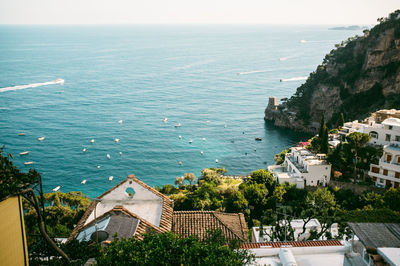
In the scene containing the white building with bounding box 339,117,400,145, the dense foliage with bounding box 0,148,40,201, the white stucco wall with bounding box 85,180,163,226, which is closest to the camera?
the dense foliage with bounding box 0,148,40,201

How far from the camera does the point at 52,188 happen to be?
2335 inches

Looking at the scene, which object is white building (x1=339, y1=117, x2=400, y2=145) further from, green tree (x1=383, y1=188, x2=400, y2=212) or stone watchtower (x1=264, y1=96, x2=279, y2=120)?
stone watchtower (x1=264, y1=96, x2=279, y2=120)

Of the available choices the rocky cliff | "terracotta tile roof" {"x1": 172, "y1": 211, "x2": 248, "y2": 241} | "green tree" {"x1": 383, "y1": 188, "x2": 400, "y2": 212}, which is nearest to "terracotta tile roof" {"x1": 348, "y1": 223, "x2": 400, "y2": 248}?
"terracotta tile roof" {"x1": 172, "y1": 211, "x2": 248, "y2": 241}

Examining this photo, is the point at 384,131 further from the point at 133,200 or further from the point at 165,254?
the point at 165,254

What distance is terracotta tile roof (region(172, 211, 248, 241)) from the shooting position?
72.8ft

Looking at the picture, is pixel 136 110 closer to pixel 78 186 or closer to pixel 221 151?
pixel 221 151

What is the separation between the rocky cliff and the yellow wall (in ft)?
225

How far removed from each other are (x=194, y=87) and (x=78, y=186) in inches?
2945

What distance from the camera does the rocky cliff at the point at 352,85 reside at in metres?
74.9

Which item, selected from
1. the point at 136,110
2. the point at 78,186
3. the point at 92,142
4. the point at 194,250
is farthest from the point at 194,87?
the point at 194,250

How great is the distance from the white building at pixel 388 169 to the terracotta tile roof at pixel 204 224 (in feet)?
82.3

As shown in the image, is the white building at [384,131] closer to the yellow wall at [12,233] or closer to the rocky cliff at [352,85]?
the rocky cliff at [352,85]

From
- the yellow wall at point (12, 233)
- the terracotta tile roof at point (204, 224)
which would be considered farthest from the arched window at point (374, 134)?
the yellow wall at point (12, 233)

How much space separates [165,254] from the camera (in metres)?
12.4
